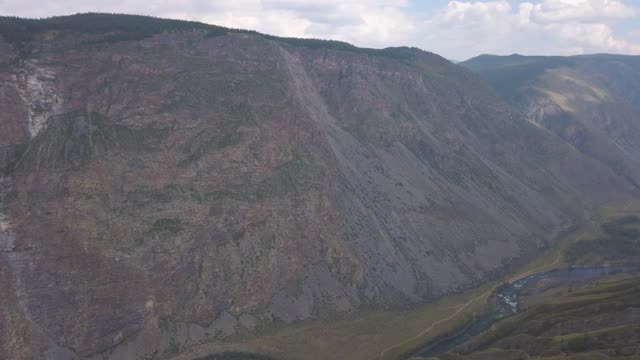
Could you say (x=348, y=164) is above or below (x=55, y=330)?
above

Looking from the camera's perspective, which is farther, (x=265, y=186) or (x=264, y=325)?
(x=265, y=186)

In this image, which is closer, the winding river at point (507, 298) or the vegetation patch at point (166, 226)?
the winding river at point (507, 298)

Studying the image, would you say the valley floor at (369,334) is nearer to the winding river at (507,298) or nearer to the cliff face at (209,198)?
the winding river at (507,298)

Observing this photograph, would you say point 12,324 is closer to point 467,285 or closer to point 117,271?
point 117,271

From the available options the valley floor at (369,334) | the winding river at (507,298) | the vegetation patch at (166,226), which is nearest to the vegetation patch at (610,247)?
the winding river at (507,298)

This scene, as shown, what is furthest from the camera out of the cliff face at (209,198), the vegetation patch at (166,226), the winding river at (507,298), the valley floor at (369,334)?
the vegetation patch at (166,226)

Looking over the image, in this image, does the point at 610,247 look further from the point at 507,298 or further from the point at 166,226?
the point at 166,226

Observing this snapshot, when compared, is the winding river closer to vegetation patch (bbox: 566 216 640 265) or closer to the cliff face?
vegetation patch (bbox: 566 216 640 265)

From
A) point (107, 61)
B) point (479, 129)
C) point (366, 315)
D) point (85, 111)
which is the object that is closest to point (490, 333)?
point (366, 315)
